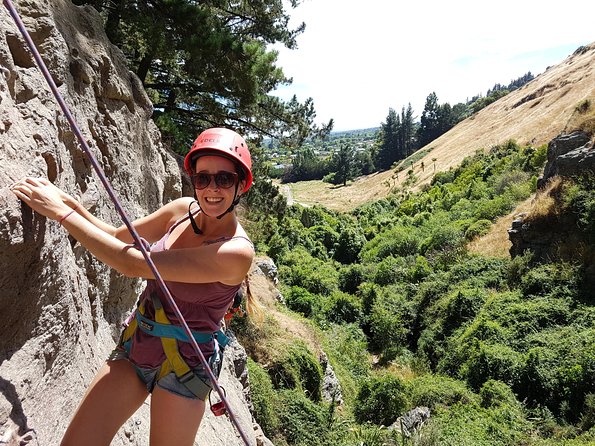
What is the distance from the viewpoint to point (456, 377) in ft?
61.6

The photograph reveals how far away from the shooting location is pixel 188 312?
2.37 meters

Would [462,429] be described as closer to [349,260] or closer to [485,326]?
[485,326]

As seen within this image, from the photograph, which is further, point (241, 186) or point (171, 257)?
point (241, 186)

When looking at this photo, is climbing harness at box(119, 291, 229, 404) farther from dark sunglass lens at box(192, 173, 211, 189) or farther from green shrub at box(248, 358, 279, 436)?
green shrub at box(248, 358, 279, 436)

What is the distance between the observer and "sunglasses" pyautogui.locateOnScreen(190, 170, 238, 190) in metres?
2.26

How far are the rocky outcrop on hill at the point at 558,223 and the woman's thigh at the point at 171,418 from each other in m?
22.4

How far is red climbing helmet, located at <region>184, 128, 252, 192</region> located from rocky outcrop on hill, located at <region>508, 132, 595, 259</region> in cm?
2226

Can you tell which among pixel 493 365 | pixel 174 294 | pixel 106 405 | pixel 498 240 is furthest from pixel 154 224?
pixel 498 240

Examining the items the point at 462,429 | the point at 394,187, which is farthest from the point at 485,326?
the point at 394,187

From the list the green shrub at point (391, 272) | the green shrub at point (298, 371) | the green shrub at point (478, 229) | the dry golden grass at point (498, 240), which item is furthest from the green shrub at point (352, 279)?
the green shrub at point (298, 371)

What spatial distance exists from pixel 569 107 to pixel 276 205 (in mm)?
55255

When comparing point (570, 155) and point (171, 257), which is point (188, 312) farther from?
point (570, 155)

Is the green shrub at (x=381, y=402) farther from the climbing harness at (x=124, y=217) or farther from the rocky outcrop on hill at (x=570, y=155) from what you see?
the climbing harness at (x=124, y=217)

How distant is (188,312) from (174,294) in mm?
129
